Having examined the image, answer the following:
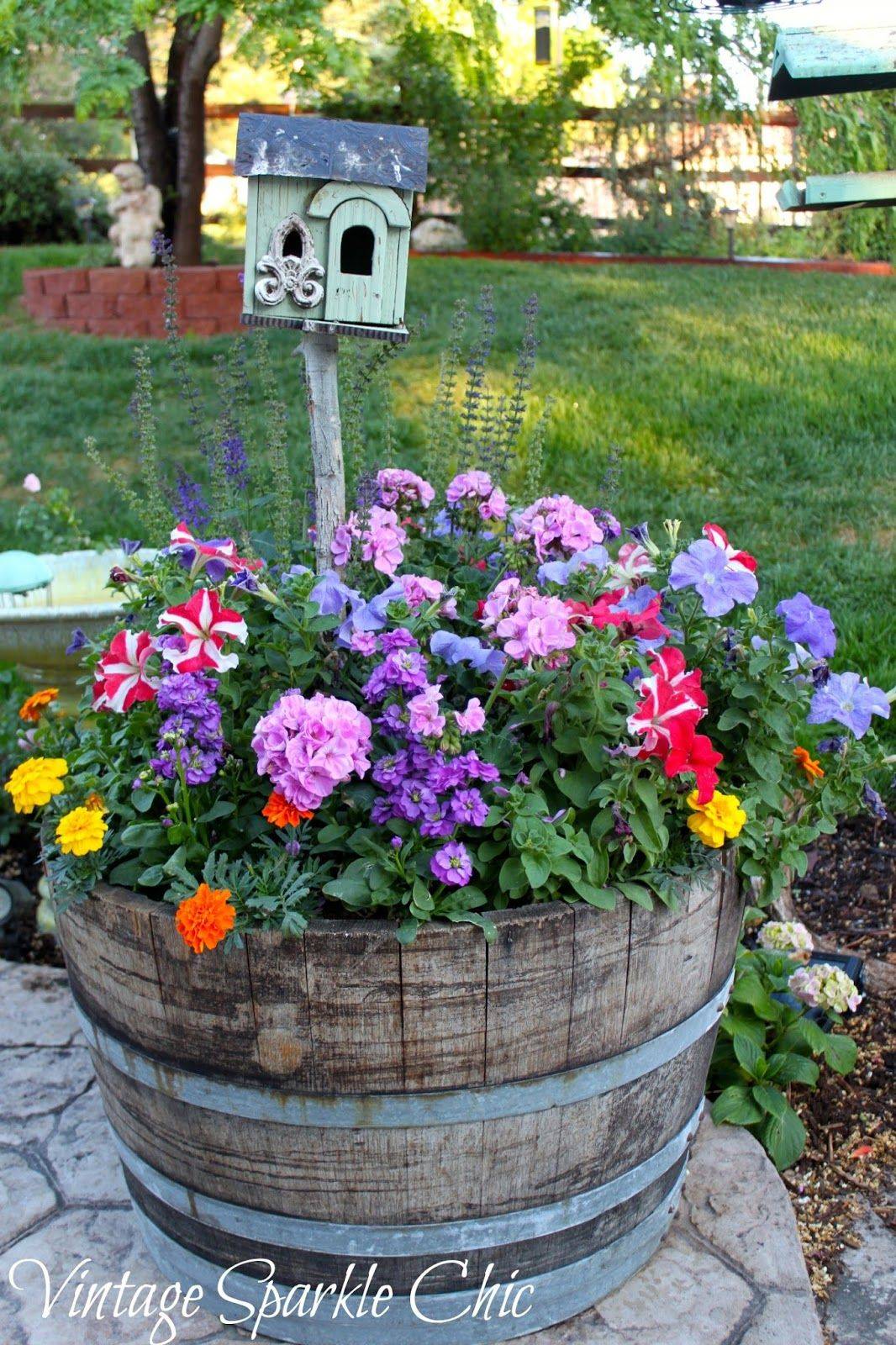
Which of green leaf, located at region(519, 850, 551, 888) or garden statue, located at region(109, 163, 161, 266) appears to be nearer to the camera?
green leaf, located at region(519, 850, 551, 888)

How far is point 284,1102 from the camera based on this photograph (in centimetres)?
173

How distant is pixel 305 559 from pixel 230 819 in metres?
0.75

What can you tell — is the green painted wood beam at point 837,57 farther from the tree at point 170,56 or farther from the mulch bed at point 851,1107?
the tree at point 170,56

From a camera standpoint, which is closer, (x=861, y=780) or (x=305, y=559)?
(x=861, y=780)

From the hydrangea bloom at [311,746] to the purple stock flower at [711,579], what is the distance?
53 centimetres

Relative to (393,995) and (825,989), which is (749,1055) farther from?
(393,995)

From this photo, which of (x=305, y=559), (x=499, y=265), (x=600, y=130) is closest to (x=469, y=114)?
(x=600, y=130)

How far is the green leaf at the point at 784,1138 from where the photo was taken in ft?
7.89

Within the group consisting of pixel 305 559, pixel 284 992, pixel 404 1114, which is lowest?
pixel 404 1114

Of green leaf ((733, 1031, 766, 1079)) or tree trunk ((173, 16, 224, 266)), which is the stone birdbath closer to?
green leaf ((733, 1031, 766, 1079))

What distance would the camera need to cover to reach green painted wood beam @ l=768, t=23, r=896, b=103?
220cm

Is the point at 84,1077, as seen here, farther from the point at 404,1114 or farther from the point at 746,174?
the point at 746,174

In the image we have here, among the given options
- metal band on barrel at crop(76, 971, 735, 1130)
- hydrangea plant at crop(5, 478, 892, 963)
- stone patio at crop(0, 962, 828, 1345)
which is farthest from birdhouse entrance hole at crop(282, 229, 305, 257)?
stone patio at crop(0, 962, 828, 1345)

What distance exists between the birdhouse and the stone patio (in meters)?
1.60
